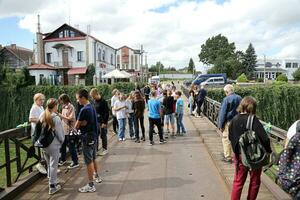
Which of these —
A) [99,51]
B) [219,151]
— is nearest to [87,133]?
[219,151]

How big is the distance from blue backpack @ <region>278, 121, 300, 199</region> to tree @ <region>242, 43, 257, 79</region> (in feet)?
320

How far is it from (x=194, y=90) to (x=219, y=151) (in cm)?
993

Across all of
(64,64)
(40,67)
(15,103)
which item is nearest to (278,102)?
(15,103)

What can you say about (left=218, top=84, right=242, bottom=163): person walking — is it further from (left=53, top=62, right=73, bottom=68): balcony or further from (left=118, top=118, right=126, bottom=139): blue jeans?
(left=53, top=62, right=73, bottom=68): balcony

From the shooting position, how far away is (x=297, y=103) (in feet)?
88.6

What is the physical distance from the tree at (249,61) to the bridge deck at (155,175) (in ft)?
303

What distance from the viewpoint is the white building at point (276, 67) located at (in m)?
117

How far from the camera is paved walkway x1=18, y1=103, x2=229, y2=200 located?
5715mm

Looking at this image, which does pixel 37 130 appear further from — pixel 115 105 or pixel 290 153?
pixel 115 105

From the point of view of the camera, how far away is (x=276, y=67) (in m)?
122

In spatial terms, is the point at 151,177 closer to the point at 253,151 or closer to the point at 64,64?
the point at 253,151

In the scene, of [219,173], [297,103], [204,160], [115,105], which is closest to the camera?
[219,173]

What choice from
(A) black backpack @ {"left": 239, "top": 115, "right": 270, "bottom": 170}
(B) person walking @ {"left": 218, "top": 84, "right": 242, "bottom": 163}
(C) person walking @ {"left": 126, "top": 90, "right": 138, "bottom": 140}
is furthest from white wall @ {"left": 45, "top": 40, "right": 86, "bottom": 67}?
(A) black backpack @ {"left": 239, "top": 115, "right": 270, "bottom": 170}

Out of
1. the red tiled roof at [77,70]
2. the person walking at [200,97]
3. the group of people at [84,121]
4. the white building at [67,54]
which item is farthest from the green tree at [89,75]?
the group of people at [84,121]
